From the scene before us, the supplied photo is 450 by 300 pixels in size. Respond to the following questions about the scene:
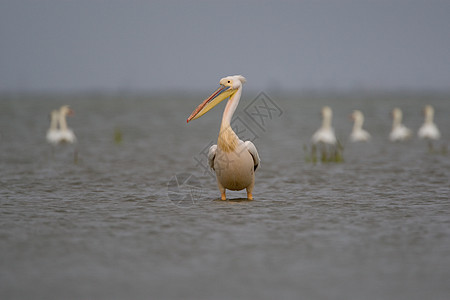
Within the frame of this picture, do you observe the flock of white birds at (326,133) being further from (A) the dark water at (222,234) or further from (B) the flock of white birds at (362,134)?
(A) the dark water at (222,234)

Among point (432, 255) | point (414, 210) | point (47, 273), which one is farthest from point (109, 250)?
point (414, 210)

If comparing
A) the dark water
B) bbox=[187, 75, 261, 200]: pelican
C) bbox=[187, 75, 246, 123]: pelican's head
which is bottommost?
the dark water

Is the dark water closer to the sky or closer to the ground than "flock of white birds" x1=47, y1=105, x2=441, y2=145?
closer to the ground

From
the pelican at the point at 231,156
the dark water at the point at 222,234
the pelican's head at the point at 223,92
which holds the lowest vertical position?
the dark water at the point at 222,234

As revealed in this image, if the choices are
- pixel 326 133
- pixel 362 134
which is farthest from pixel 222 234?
pixel 362 134

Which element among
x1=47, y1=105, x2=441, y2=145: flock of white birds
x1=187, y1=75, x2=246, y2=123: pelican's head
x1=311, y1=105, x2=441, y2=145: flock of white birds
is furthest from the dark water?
x1=311, y1=105, x2=441, y2=145: flock of white birds

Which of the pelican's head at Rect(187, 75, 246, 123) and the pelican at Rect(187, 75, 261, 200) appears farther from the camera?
the pelican's head at Rect(187, 75, 246, 123)

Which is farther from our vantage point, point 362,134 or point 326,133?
point 362,134

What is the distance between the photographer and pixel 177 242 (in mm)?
6984

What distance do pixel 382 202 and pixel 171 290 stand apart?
4.97 m

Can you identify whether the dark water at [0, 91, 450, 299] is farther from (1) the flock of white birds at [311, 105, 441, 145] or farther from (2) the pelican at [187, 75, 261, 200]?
(1) the flock of white birds at [311, 105, 441, 145]

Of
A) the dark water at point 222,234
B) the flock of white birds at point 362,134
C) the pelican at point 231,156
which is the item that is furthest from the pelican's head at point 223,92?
the flock of white birds at point 362,134

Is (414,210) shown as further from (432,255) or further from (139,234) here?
(139,234)

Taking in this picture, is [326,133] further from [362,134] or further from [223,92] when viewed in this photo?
[223,92]
